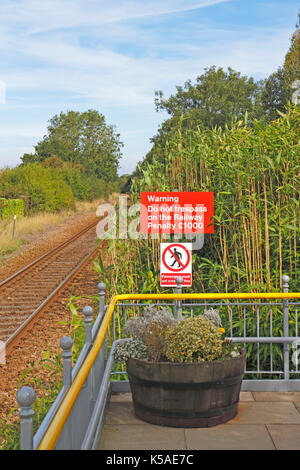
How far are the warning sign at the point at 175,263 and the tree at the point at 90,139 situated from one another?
67.5m

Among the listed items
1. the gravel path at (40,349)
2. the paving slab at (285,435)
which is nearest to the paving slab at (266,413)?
the paving slab at (285,435)

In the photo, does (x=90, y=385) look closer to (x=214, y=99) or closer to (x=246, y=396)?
(x=246, y=396)

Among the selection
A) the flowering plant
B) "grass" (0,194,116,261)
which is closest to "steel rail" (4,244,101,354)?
the flowering plant

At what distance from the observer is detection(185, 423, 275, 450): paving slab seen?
4.21m

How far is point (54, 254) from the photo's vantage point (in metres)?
19.0

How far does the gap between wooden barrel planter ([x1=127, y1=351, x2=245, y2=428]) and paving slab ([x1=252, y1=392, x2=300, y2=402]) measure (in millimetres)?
871

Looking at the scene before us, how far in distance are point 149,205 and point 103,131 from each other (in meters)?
77.4

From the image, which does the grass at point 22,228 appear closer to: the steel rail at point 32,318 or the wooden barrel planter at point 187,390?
the steel rail at point 32,318

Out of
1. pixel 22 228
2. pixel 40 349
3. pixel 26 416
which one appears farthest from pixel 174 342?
pixel 22 228

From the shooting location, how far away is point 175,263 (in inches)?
269

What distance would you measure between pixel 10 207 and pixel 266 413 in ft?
86.0

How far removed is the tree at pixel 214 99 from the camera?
33.8 meters

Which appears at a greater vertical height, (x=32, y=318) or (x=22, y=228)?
(x=22, y=228)

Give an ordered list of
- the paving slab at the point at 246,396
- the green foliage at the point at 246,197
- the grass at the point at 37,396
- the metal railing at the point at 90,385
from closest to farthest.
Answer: the metal railing at the point at 90,385
the paving slab at the point at 246,396
the grass at the point at 37,396
the green foliage at the point at 246,197
